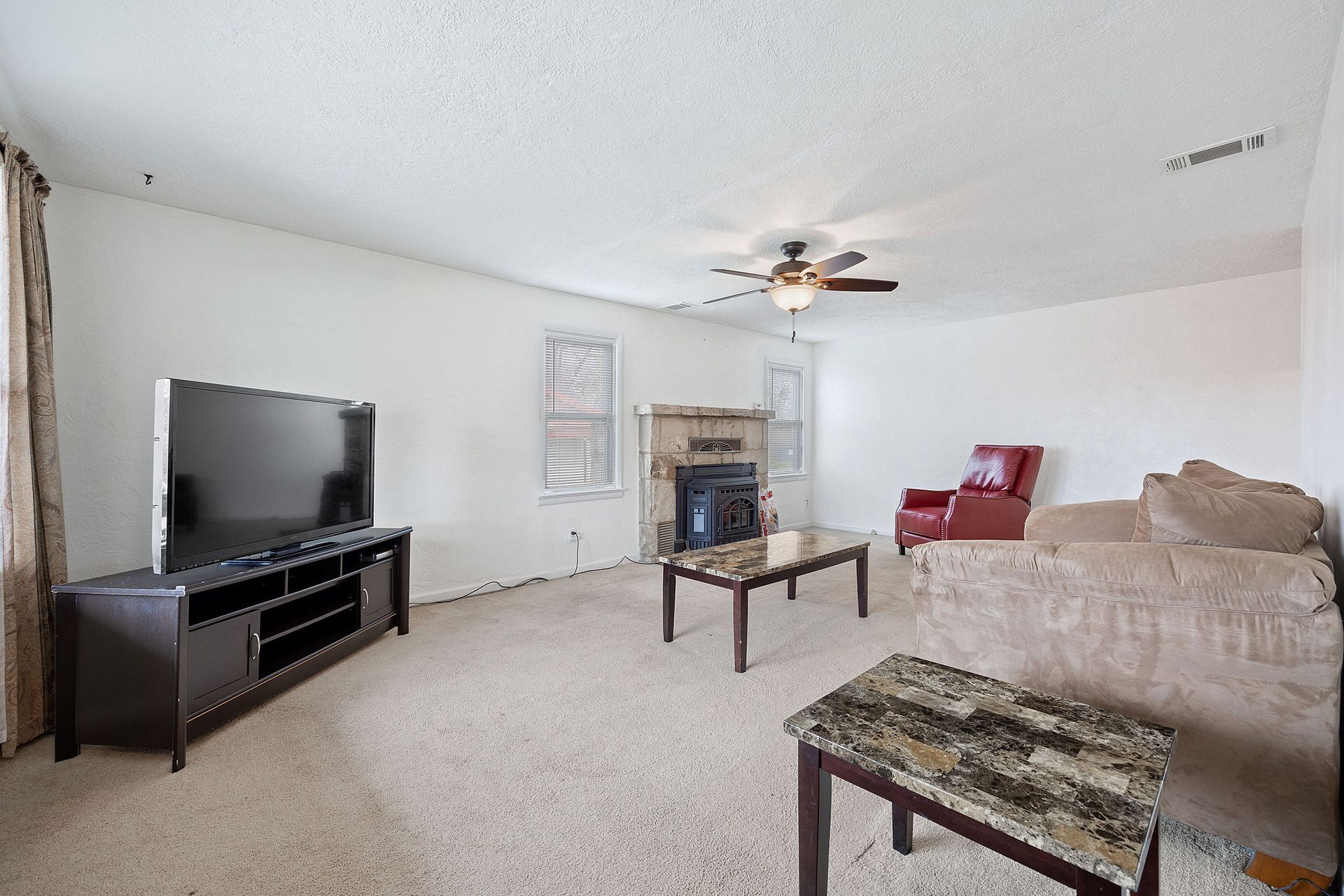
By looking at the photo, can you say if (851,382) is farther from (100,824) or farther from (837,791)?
(100,824)

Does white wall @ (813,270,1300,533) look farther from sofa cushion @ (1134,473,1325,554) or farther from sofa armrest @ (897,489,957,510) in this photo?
sofa cushion @ (1134,473,1325,554)

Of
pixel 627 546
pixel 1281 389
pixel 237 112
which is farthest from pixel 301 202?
pixel 1281 389

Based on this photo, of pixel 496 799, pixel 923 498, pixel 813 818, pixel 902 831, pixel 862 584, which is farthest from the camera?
pixel 923 498

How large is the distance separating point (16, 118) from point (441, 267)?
6.60ft

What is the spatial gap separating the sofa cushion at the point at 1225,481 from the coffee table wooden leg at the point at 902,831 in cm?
145

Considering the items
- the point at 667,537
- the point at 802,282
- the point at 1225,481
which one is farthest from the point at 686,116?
the point at 667,537

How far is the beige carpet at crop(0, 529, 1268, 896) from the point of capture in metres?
1.43

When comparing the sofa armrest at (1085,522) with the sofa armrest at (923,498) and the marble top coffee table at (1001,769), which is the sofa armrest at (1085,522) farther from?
the sofa armrest at (923,498)

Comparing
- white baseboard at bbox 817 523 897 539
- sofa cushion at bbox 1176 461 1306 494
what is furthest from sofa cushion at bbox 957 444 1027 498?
sofa cushion at bbox 1176 461 1306 494

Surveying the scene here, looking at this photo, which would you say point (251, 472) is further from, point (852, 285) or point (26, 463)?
point (852, 285)

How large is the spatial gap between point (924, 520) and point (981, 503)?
0.46m

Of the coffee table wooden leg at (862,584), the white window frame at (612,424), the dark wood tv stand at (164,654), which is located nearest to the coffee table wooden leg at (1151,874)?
the coffee table wooden leg at (862,584)

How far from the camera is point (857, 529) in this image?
22.0 ft

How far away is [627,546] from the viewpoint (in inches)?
200
